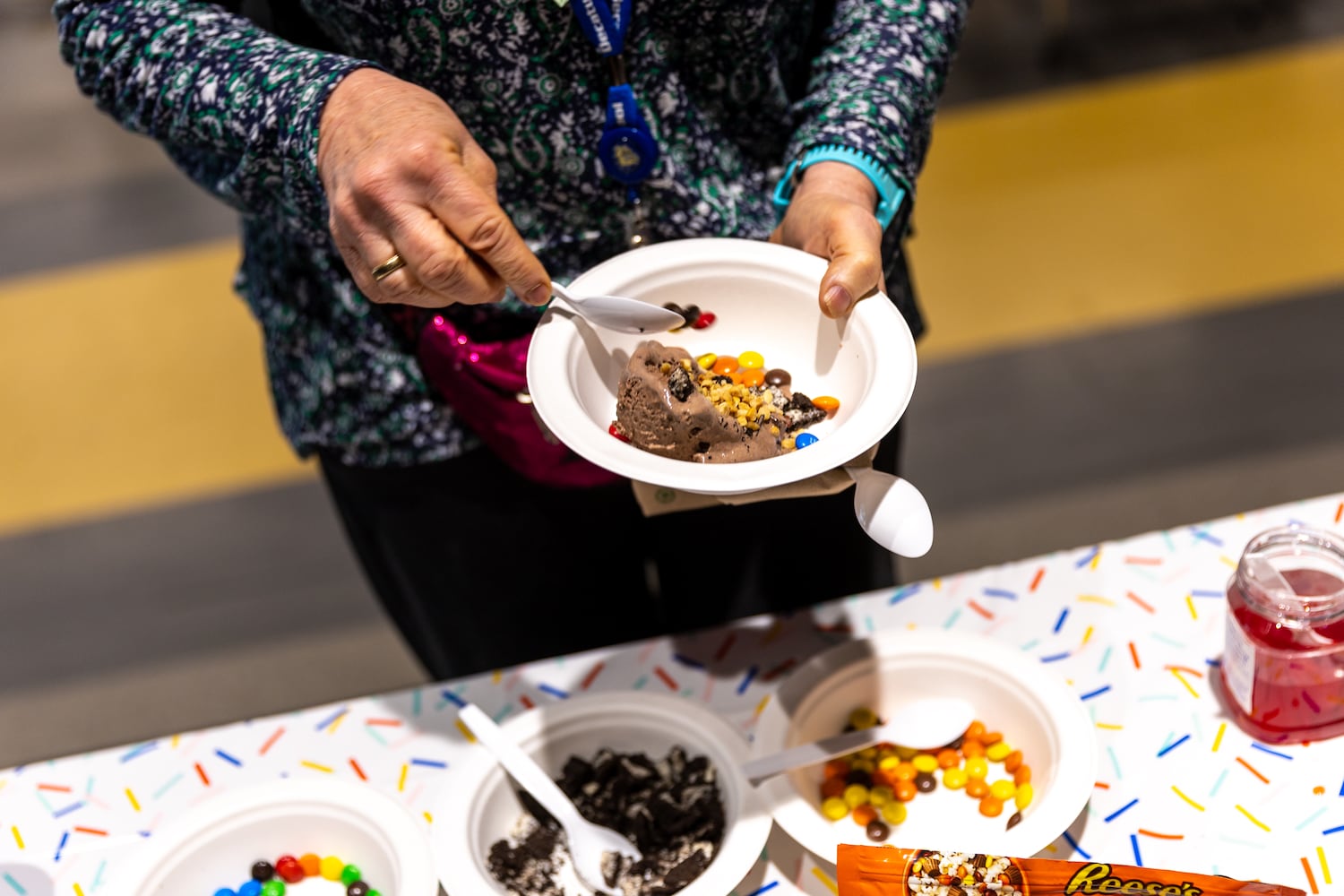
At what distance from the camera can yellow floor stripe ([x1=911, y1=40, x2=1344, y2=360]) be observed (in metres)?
3.01

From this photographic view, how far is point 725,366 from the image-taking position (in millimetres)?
1135

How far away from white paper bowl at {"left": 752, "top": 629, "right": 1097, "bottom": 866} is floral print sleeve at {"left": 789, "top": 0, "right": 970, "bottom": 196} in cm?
45

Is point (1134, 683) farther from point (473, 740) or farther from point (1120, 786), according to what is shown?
point (473, 740)

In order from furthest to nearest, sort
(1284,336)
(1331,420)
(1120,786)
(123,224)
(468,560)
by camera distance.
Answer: (123,224) < (1284,336) < (1331,420) < (468,560) < (1120,786)

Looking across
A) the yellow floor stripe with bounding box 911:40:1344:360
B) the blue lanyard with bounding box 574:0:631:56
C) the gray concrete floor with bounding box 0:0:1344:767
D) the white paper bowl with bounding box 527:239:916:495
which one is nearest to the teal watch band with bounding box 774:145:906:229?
the white paper bowl with bounding box 527:239:916:495

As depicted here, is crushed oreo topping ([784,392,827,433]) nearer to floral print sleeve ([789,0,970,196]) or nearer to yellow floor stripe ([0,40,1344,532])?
floral print sleeve ([789,0,970,196])

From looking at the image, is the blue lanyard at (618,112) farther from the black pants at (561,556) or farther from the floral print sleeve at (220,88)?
the black pants at (561,556)

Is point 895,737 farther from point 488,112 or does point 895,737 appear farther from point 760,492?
point 488,112

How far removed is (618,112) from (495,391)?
10.9 inches

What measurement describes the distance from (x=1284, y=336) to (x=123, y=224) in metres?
3.25

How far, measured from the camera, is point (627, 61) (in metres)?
1.14

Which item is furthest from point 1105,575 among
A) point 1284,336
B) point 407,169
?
point 1284,336

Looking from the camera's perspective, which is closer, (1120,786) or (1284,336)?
(1120,786)

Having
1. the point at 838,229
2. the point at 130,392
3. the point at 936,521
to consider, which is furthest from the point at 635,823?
the point at 130,392
